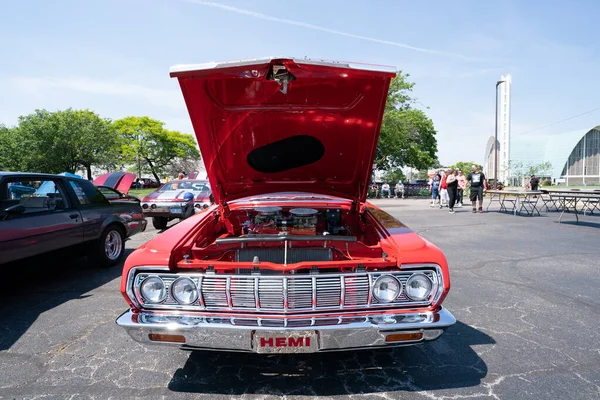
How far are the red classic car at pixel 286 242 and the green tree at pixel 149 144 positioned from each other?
48.6 metres

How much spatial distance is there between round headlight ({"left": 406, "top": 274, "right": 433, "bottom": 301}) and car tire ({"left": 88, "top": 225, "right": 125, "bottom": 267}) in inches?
184

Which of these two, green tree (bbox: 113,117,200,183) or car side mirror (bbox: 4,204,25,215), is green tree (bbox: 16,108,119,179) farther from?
car side mirror (bbox: 4,204,25,215)

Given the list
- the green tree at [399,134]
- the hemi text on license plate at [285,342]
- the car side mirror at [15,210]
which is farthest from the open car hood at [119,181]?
the green tree at [399,134]

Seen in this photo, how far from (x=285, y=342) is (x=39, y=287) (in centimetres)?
408

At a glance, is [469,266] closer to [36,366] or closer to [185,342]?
[185,342]

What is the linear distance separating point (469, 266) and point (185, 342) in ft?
15.1

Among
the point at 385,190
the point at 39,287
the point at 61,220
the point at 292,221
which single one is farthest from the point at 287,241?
the point at 385,190

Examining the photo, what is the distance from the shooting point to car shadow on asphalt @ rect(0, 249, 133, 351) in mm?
3305

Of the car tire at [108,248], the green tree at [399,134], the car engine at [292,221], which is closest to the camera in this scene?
the car engine at [292,221]

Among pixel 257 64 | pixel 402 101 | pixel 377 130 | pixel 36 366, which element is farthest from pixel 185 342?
pixel 402 101

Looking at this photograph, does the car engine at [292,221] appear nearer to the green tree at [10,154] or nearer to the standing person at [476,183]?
the standing person at [476,183]

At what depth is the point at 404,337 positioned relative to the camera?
80.0 inches

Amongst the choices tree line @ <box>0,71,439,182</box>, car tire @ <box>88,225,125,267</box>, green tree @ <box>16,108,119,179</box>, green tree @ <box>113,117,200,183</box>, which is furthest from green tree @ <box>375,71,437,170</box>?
green tree @ <box>113,117,200,183</box>

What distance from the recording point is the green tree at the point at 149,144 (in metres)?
47.7
